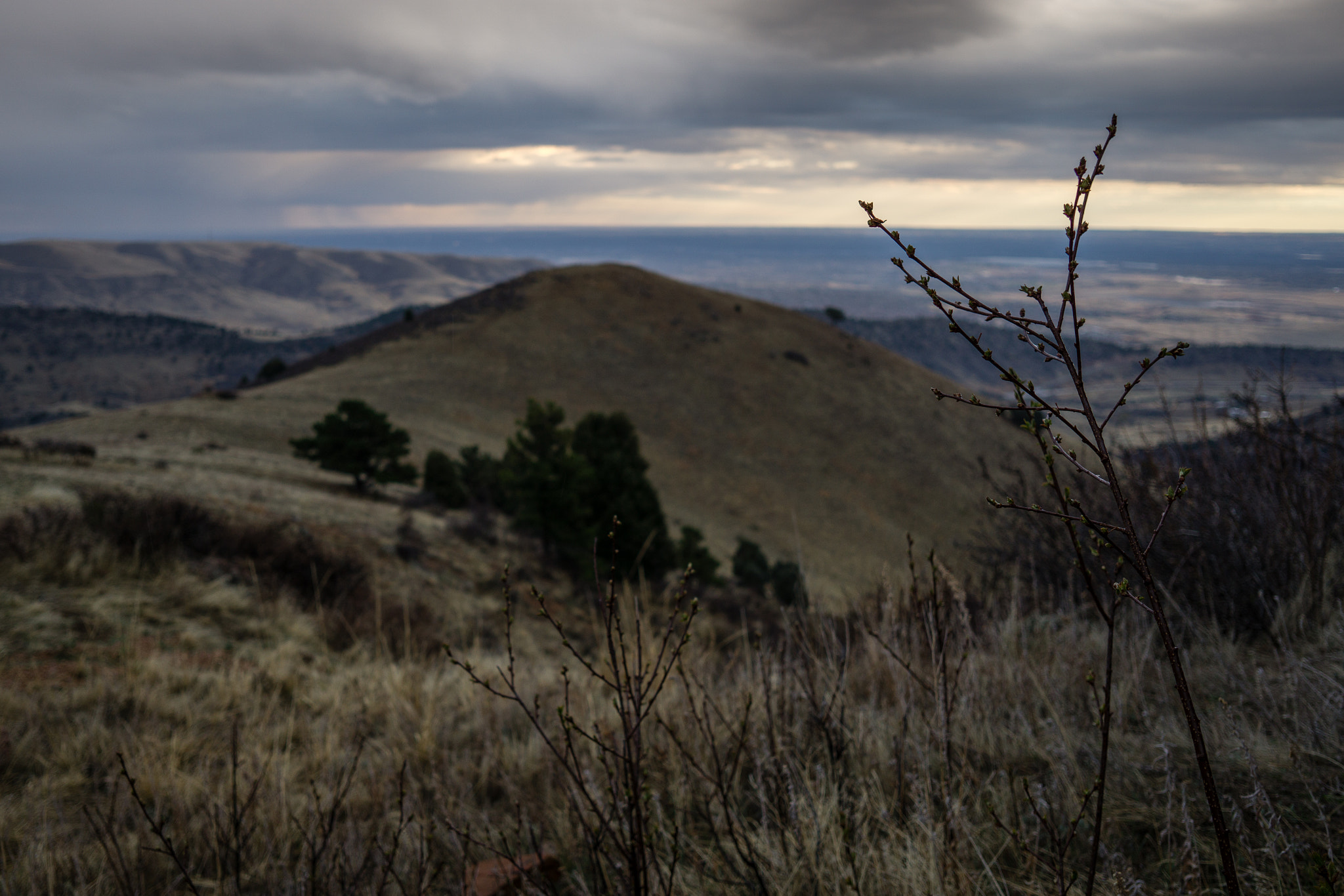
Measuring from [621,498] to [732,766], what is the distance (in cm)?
1528

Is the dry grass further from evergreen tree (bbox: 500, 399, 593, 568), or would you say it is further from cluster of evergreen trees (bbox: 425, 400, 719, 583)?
evergreen tree (bbox: 500, 399, 593, 568)

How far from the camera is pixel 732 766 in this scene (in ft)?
8.90

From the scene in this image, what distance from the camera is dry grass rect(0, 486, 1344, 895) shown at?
1970 millimetres

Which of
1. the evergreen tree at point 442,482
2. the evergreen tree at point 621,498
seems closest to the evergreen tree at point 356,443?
the evergreen tree at point 442,482

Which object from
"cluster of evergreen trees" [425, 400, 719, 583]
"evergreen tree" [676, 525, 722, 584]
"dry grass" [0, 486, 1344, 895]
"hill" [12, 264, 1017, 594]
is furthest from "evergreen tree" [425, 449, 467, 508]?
"dry grass" [0, 486, 1344, 895]

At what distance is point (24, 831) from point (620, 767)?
7.52ft

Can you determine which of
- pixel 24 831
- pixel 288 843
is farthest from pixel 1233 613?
pixel 24 831

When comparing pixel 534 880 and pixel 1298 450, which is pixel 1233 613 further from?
pixel 534 880

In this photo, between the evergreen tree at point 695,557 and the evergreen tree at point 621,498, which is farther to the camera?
the evergreen tree at point 695,557

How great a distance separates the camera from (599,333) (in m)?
58.9

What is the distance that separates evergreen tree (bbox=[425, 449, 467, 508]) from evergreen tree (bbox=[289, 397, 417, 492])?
4.61ft

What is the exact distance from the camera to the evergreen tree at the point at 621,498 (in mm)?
17516

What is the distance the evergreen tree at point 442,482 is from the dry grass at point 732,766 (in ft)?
60.9

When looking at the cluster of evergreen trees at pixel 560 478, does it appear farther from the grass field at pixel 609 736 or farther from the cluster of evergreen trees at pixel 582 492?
the grass field at pixel 609 736
